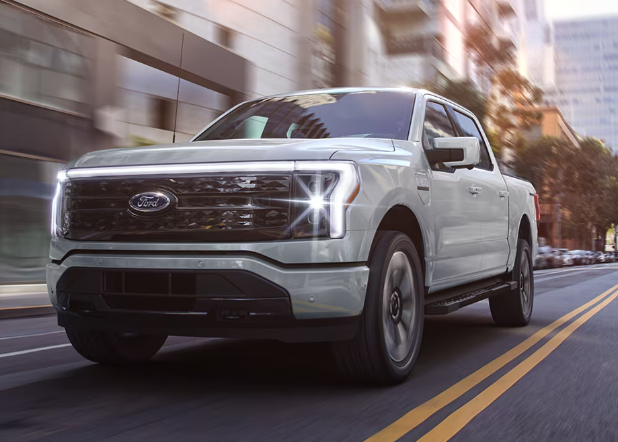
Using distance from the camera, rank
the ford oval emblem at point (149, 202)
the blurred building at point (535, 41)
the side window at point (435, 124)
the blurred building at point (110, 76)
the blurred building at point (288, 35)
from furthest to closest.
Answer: the blurred building at point (535, 41)
the blurred building at point (288, 35)
the blurred building at point (110, 76)
the side window at point (435, 124)
the ford oval emblem at point (149, 202)

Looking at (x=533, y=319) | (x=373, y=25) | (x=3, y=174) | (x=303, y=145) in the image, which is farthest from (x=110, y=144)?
(x=373, y=25)

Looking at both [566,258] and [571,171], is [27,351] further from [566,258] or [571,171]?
Answer: [571,171]

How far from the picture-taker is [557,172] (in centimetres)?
5016

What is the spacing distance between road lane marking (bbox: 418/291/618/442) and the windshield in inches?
68.6

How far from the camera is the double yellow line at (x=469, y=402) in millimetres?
3490

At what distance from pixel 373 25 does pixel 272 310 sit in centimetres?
2981

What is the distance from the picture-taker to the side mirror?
530cm

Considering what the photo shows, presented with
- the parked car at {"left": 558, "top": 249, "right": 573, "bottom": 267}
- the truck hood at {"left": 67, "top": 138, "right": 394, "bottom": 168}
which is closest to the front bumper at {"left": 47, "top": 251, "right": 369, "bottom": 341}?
the truck hood at {"left": 67, "top": 138, "right": 394, "bottom": 168}

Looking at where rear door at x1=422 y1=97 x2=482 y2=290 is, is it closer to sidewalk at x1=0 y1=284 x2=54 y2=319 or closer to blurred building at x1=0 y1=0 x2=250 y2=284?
sidewalk at x1=0 y1=284 x2=54 y2=319

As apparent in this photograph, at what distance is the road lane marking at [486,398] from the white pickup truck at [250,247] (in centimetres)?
52

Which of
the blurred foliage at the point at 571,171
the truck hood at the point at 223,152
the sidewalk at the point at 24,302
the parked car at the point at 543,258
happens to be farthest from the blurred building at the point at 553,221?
the truck hood at the point at 223,152

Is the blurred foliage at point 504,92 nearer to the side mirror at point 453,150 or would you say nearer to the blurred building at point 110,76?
the blurred building at point 110,76

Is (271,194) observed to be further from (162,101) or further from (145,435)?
(162,101)

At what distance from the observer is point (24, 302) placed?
11.6 meters
